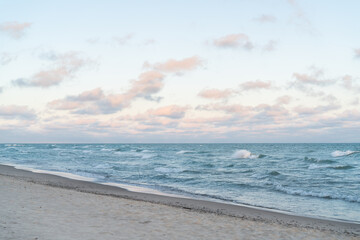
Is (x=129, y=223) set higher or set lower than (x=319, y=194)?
higher

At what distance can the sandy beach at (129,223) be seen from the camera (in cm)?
749

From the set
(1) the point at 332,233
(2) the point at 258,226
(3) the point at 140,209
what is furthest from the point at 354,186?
(3) the point at 140,209

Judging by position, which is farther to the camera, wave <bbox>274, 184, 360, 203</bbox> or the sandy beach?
wave <bbox>274, 184, 360, 203</bbox>

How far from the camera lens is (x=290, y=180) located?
22.6 m

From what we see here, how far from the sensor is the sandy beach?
749cm

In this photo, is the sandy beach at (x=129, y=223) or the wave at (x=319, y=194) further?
the wave at (x=319, y=194)

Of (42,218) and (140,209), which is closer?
(42,218)

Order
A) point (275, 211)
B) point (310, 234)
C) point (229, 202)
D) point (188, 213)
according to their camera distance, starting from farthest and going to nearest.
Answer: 1. point (229, 202)
2. point (275, 211)
3. point (188, 213)
4. point (310, 234)

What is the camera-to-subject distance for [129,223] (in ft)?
28.7

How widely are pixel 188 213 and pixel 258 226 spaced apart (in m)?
2.63

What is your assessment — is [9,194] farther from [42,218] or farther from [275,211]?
[275,211]

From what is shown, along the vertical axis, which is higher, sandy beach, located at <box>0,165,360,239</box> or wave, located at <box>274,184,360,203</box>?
sandy beach, located at <box>0,165,360,239</box>

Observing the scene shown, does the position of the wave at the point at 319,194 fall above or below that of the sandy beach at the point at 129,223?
below

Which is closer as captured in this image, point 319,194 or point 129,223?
point 129,223
